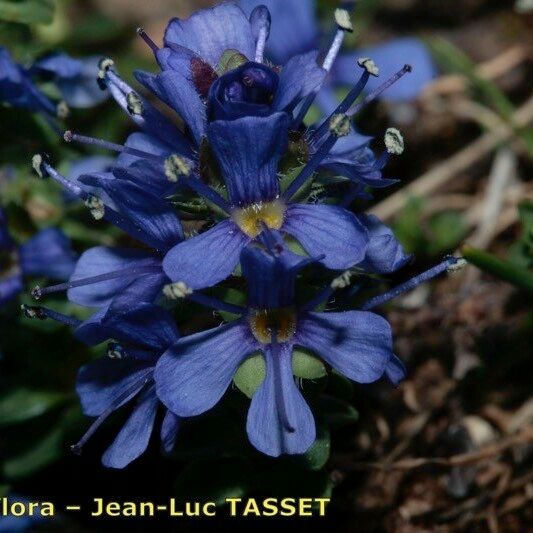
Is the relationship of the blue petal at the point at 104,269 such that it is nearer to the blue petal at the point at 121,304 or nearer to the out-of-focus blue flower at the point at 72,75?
the blue petal at the point at 121,304

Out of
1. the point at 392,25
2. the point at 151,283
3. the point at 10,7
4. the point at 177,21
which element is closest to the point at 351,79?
the point at 392,25

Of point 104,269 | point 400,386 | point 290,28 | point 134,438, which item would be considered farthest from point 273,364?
point 290,28

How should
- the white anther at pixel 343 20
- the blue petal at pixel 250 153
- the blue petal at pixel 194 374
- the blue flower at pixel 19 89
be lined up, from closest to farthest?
the blue petal at pixel 250 153, the blue petal at pixel 194 374, the white anther at pixel 343 20, the blue flower at pixel 19 89

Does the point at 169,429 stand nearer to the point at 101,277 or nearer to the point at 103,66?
the point at 101,277

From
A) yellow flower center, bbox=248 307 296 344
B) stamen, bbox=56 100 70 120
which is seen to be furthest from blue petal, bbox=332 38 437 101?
yellow flower center, bbox=248 307 296 344

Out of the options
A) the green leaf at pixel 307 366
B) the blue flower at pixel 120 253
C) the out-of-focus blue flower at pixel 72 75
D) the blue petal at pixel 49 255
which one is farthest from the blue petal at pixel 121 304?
the out-of-focus blue flower at pixel 72 75

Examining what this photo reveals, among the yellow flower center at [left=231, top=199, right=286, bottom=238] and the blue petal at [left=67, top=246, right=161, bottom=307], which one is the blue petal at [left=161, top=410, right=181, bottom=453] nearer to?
the blue petal at [left=67, top=246, right=161, bottom=307]
